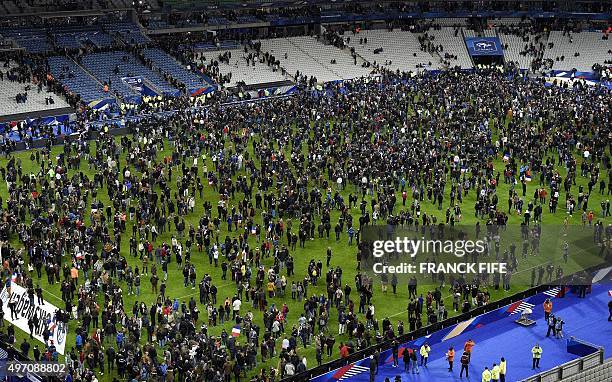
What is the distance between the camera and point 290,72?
86250mm

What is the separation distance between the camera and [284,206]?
49531 mm

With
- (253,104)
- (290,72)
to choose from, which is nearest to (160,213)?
(253,104)

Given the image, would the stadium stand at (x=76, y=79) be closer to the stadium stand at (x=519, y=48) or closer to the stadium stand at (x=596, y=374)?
the stadium stand at (x=519, y=48)

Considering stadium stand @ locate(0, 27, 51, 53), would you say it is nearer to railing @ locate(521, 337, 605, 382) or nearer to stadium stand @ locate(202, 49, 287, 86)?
stadium stand @ locate(202, 49, 287, 86)

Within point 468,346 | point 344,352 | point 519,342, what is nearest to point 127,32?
point 344,352

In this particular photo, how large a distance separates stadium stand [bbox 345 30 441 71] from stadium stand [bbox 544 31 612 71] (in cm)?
1120

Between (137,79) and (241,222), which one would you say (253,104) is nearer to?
(137,79)

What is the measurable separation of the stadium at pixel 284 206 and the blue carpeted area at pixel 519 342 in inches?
3.9

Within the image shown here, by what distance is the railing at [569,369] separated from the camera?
3070 cm

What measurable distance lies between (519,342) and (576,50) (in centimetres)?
6285

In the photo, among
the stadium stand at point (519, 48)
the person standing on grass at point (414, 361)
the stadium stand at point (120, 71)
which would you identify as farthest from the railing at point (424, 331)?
the stadium stand at point (519, 48)

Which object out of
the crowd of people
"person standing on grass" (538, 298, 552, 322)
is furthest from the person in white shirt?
"person standing on grass" (538, 298, 552, 322)

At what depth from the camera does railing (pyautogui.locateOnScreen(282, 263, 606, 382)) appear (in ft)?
110

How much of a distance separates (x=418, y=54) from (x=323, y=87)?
18802mm
